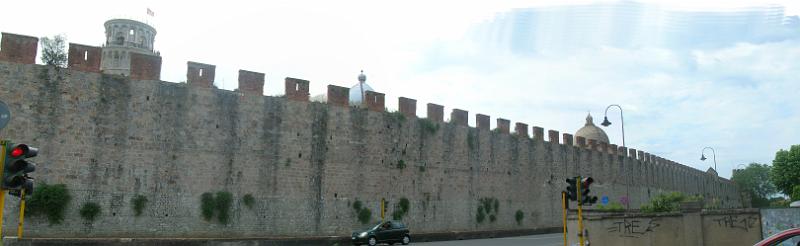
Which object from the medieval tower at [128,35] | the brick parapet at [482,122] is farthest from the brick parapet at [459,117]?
the medieval tower at [128,35]

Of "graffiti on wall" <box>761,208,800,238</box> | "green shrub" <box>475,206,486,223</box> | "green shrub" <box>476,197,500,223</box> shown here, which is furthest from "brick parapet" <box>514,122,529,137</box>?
"graffiti on wall" <box>761,208,800,238</box>

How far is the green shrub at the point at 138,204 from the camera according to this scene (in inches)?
719

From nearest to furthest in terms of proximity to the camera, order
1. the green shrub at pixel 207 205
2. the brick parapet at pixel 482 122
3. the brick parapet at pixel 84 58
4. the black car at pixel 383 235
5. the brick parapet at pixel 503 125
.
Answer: the brick parapet at pixel 84 58, the green shrub at pixel 207 205, the black car at pixel 383 235, the brick parapet at pixel 482 122, the brick parapet at pixel 503 125

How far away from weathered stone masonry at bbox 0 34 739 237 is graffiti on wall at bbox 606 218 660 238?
1067 centimetres

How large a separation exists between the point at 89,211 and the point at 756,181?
88.0 metres

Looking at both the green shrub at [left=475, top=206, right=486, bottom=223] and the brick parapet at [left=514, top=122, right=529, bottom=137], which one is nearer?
the green shrub at [left=475, top=206, right=486, bottom=223]

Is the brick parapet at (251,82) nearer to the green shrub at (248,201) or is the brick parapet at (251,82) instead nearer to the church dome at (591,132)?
the green shrub at (248,201)

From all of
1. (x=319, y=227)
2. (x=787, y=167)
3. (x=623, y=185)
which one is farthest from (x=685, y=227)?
(x=787, y=167)

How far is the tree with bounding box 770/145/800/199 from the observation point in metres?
43.9

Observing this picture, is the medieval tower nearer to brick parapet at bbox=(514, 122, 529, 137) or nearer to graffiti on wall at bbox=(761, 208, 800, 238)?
brick parapet at bbox=(514, 122, 529, 137)

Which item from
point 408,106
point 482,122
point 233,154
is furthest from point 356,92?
point 233,154

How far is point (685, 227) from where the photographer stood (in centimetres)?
1364

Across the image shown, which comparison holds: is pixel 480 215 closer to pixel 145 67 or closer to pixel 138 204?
pixel 138 204

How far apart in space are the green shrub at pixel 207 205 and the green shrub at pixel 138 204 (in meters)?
1.74
